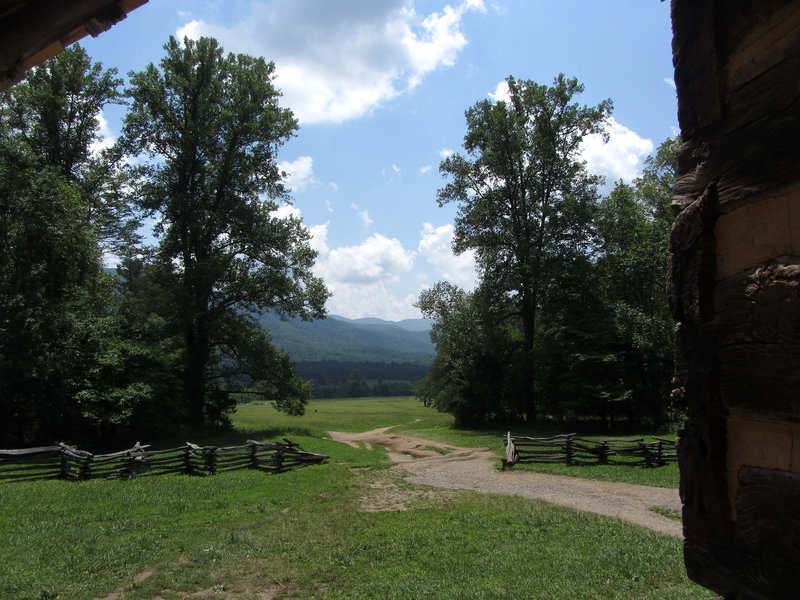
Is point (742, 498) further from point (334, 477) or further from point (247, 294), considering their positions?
point (247, 294)

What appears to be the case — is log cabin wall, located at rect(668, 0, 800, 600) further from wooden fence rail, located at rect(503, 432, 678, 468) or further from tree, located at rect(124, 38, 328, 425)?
tree, located at rect(124, 38, 328, 425)

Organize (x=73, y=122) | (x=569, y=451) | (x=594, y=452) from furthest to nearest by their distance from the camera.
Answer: (x=73, y=122), (x=594, y=452), (x=569, y=451)

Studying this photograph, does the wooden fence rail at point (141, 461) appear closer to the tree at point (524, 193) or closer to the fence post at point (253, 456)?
the fence post at point (253, 456)

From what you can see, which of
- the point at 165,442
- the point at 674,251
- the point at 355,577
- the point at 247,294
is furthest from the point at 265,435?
the point at 674,251

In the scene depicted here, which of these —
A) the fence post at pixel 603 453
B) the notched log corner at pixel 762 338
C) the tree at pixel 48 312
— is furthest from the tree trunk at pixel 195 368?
the notched log corner at pixel 762 338

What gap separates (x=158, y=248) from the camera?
2798 cm

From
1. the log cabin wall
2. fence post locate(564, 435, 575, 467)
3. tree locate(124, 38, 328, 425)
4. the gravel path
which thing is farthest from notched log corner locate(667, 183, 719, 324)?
Result: tree locate(124, 38, 328, 425)

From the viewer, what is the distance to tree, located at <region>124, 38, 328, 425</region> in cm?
2769

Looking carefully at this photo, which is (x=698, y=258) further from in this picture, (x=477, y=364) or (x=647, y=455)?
(x=477, y=364)

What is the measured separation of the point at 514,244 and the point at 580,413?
12192mm

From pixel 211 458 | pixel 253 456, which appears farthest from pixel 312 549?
pixel 253 456

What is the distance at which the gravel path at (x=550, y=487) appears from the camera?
424 inches

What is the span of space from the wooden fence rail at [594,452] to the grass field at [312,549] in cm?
712

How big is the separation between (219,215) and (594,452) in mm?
23922
